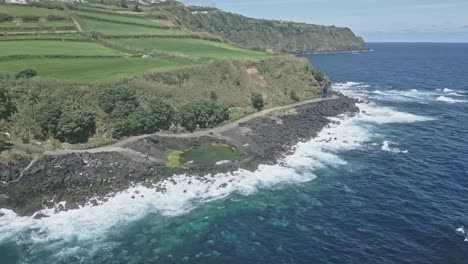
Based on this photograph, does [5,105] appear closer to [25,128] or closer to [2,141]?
[25,128]

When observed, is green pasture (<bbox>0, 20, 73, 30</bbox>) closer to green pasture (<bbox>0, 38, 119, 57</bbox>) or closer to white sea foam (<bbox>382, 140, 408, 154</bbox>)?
green pasture (<bbox>0, 38, 119, 57</bbox>)

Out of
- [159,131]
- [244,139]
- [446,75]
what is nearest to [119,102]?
[159,131]

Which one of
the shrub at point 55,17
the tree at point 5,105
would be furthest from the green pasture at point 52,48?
the tree at point 5,105

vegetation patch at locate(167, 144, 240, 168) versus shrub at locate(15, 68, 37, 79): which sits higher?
shrub at locate(15, 68, 37, 79)

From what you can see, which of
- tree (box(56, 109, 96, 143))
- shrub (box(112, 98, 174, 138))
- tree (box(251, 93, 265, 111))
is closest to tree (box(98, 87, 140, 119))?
shrub (box(112, 98, 174, 138))

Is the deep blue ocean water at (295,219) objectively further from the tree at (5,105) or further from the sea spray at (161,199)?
the tree at (5,105)

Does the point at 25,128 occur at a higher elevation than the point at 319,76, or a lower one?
lower

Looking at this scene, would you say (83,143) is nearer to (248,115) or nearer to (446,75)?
(248,115)

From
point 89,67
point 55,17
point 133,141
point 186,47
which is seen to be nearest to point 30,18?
point 55,17
